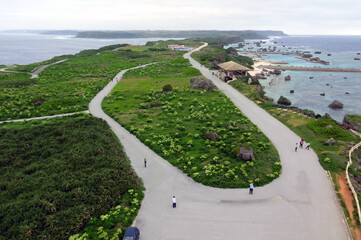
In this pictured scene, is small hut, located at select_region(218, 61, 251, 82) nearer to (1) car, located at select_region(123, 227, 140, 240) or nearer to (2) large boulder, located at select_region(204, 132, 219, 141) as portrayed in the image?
(2) large boulder, located at select_region(204, 132, 219, 141)

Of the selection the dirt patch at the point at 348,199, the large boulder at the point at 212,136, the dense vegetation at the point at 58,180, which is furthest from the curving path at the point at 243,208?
the large boulder at the point at 212,136

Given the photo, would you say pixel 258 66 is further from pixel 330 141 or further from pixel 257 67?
pixel 330 141

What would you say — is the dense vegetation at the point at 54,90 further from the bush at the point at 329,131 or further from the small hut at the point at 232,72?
the bush at the point at 329,131

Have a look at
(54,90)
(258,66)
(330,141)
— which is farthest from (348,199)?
(258,66)

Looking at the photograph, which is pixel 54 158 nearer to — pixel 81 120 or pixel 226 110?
pixel 81 120

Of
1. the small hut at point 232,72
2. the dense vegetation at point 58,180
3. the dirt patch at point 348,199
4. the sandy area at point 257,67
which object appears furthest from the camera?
the sandy area at point 257,67

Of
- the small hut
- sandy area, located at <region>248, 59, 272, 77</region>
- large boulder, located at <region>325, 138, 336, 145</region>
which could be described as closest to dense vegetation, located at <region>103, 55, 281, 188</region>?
large boulder, located at <region>325, 138, 336, 145</region>
